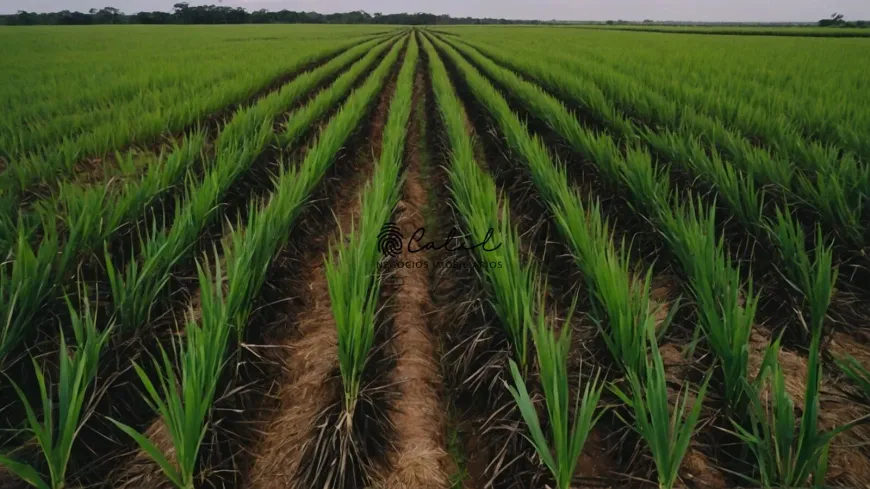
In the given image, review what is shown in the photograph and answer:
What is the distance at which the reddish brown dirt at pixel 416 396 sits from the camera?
1394 millimetres

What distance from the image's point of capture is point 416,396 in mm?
1695

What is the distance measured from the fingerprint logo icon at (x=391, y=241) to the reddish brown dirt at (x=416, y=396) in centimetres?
6

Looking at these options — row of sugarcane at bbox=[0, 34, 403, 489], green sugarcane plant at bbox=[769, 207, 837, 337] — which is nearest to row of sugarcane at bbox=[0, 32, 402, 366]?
row of sugarcane at bbox=[0, 34, 403, 489]

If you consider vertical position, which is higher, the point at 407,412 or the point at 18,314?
the point at 18,314

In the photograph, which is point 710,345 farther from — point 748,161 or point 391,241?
point 748,161

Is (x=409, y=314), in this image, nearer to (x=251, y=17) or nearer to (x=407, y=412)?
(x=407, y=412)

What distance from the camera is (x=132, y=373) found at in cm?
165

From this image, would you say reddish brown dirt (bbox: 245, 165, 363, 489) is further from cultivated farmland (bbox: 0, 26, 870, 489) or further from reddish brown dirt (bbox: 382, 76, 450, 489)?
reddish brown dirt (bbox: 382, 76, 450, 489)

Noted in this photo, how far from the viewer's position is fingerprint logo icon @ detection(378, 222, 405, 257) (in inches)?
102

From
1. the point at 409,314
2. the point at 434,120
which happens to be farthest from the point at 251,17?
the point at 409,314

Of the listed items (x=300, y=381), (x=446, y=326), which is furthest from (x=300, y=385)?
(x=446, y=326)

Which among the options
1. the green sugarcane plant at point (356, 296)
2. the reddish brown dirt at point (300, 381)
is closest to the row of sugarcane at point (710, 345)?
the green sugarcane plant at point (356, 296)

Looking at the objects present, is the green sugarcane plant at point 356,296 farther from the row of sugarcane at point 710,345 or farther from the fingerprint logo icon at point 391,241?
the row of sugarcane at point 710,345

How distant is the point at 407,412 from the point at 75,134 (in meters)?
4.40
